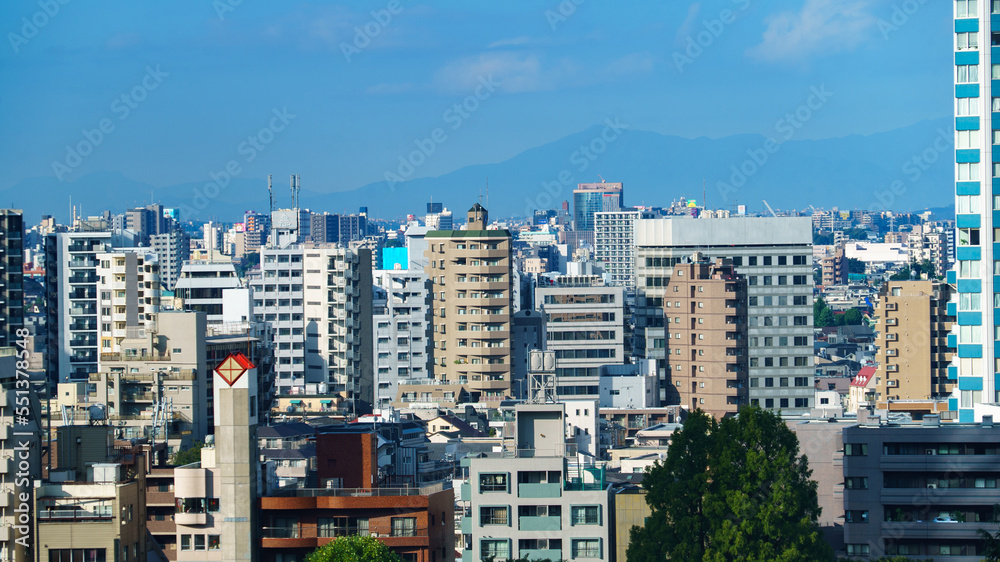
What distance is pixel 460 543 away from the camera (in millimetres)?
41000

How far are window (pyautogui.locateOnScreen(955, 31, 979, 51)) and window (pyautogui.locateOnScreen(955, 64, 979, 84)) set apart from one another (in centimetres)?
52

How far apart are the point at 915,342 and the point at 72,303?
46.4 metres

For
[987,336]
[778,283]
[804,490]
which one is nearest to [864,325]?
[778,283]

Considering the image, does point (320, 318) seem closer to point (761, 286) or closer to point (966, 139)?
point (761, 286)

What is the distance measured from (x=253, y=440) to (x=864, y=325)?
131 metres

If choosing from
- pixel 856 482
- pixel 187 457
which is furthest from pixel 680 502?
pixel 187 457

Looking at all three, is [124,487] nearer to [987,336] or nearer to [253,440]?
[253,440]

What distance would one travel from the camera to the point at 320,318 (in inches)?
3484

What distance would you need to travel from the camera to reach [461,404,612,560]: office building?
35.7m

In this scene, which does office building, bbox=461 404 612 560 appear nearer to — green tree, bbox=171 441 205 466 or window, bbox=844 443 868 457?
window, bbox=844 443 868 457

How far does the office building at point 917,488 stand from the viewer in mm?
35750

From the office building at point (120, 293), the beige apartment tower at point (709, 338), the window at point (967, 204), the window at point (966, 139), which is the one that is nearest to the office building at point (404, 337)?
the beige apartment tower at point (709, 338)

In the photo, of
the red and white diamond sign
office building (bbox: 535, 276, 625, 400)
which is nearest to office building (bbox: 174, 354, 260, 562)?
the red and white diamond sign

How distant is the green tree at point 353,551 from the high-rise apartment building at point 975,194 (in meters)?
21.0
